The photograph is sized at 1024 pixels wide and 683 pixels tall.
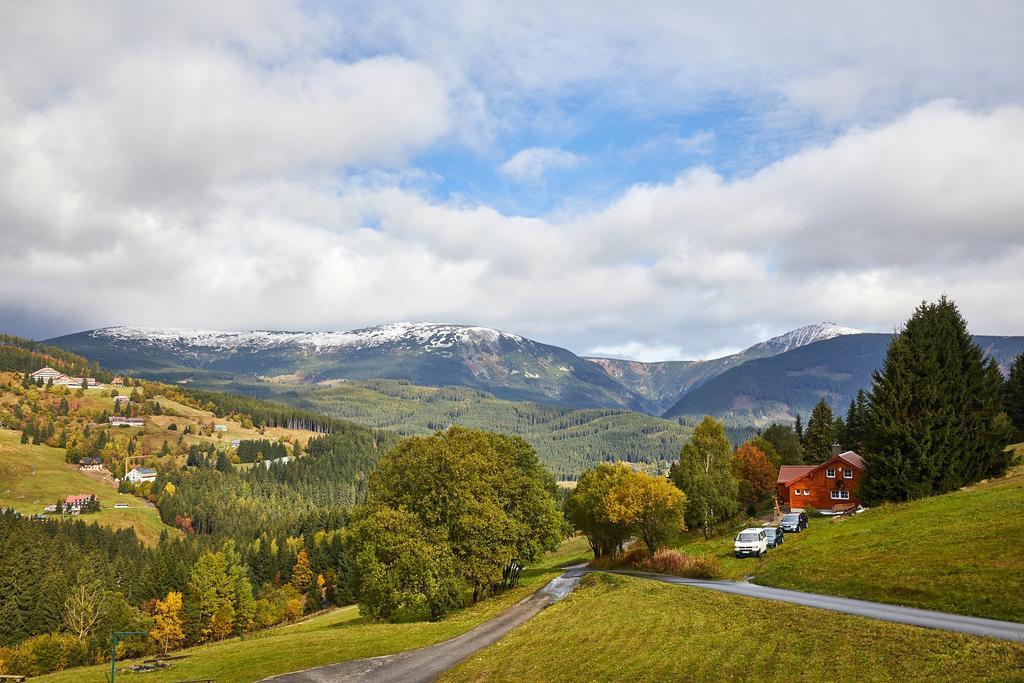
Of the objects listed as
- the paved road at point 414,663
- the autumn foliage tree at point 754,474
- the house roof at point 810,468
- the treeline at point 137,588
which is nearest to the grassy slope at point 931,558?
the paved road at point 414,663

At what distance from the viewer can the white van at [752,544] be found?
5325 cm

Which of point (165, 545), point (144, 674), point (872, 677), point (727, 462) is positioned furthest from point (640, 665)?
point (165, 545)

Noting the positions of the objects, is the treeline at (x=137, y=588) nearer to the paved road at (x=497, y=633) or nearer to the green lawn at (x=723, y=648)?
the paved road at (x=497, y=633)

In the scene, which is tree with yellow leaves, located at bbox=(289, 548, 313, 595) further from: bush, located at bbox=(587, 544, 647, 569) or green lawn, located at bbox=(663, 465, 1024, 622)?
green lawn, located at bbox=(663, 465, 1024, 622)

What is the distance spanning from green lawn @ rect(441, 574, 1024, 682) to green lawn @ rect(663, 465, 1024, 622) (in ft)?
20.4

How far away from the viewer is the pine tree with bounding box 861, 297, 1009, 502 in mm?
54594

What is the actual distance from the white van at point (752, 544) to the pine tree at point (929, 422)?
A: 12764 millimetres

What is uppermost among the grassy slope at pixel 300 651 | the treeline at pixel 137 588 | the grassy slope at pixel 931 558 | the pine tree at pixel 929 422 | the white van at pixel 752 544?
the pine tree at pixel 929 422

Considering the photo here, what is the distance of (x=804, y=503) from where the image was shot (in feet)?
308

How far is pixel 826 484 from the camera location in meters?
92.6

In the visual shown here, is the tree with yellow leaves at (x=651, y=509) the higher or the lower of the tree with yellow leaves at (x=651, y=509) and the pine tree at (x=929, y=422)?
the lower

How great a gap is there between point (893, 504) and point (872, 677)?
4306 centimetres

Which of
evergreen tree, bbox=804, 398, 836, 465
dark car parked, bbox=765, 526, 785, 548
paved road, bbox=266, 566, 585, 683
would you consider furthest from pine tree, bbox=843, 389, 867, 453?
paved road, bbox=266, 566, 585, 683

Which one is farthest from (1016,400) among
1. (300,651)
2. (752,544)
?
(300,651)
